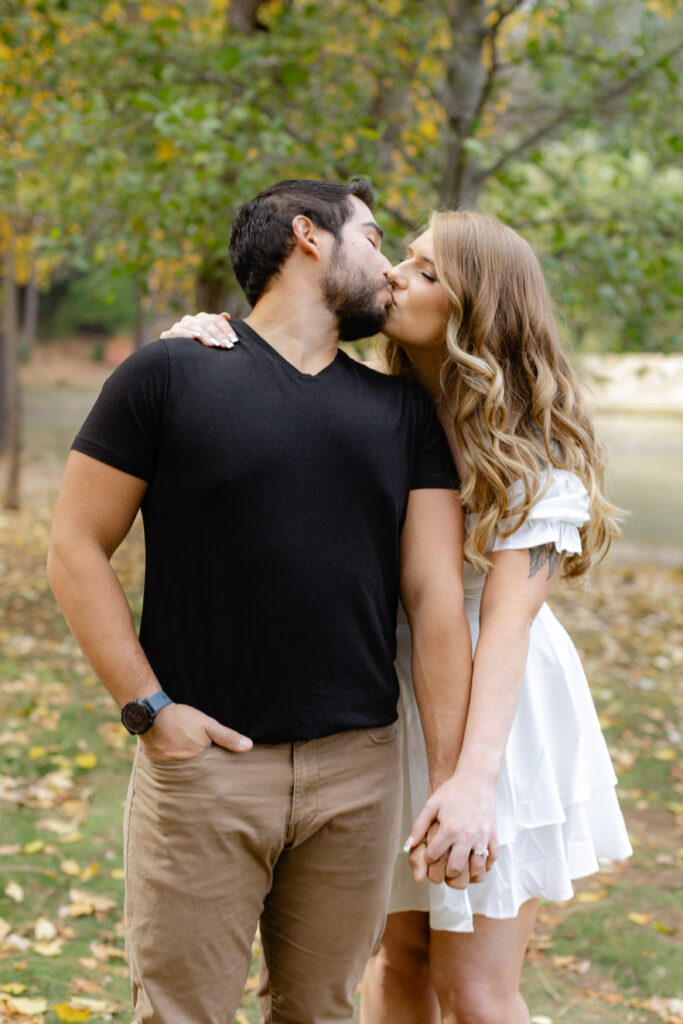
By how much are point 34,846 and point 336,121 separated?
5238 mm

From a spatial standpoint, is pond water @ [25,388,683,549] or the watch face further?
pond water @ [25,388,683,549]

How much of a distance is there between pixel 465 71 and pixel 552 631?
17.1 ft

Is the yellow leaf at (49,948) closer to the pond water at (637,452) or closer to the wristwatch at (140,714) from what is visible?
the wristwatch at (140,714)

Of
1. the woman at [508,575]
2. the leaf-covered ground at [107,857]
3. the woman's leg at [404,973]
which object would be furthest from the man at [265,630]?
the leaf-covered ground at [107,857]

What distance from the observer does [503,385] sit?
7.74ft

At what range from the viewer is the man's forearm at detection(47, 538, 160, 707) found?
2068 mm

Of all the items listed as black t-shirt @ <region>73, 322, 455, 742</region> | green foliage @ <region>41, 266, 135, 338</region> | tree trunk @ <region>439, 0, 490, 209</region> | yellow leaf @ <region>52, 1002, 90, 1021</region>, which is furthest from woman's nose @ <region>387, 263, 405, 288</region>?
green foliage @ <region>41, 266, 135, 338</region>

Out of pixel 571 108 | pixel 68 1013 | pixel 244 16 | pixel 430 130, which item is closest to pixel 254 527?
pixel 68 1013

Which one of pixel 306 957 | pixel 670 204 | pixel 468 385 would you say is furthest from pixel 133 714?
pixel 670 204

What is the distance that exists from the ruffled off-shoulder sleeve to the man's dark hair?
29.2 inches

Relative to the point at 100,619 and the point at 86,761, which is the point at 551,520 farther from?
the point at 86,761

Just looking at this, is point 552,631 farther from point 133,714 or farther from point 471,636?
point 133,714

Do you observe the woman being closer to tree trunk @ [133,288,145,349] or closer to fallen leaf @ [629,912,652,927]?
fallen leaf @ [629,912,652,927]

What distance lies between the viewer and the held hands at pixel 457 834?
2.05 metres
